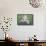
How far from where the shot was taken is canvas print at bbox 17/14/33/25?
5.18m

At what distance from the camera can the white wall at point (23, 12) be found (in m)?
5.13

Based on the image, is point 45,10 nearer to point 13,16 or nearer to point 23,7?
point 23,7

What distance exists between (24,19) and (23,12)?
0.28 metres

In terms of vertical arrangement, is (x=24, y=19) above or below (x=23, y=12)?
below

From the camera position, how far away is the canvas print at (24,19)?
17.0 feet

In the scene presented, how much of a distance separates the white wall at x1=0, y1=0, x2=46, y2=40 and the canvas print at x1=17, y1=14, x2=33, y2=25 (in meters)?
0.12

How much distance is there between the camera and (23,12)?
204 inches

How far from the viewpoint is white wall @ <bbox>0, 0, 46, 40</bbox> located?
16.8 feet

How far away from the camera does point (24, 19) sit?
521 centimetres

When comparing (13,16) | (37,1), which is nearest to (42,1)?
(37,1)

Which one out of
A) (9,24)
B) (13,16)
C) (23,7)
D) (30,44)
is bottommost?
(30,44)

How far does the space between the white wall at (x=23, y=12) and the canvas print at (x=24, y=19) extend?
118 mm

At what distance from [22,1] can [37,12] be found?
2.39 feet

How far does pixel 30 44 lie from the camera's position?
4.19m
